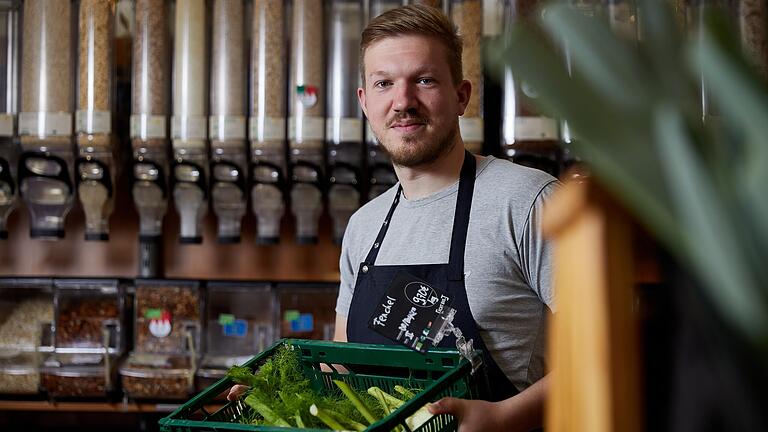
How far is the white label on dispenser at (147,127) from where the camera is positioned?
2.65 meters

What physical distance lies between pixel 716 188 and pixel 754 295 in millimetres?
47

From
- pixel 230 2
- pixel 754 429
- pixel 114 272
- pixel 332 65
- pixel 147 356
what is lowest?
pixel 147 356

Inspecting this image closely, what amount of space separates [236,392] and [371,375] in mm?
245

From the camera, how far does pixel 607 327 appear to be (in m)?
0.41

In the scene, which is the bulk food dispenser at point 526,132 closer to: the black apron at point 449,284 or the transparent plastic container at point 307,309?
the transparent plastic container at point 307,309

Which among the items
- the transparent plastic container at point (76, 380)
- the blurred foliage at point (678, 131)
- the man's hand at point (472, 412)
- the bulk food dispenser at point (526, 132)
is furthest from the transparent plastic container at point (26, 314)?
A: the blurred foliage at point (678, 131)

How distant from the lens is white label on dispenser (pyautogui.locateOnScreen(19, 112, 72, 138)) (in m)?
2.64

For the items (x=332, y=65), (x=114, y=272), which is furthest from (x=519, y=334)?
(x=114, y=272)

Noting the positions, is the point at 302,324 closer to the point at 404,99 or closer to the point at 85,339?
the point at 85,339

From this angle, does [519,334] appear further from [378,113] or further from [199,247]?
[199,247]

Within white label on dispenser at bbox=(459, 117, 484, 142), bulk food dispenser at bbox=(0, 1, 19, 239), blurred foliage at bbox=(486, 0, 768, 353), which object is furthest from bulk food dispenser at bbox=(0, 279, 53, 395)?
blurred foliage at bbox=(486, 0, 768, 353)

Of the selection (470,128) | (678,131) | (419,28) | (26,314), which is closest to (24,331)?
(26,314)

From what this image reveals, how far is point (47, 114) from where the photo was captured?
2645mm

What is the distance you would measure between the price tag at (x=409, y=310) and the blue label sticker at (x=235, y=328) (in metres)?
1.27
